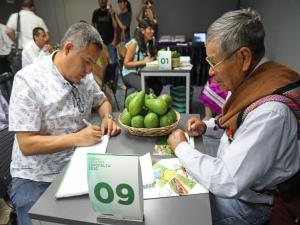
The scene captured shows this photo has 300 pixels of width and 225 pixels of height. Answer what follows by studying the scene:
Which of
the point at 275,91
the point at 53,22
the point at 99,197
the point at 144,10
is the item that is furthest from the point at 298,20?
the point at 53,22

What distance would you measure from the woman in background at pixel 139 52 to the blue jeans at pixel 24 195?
2.26 metres

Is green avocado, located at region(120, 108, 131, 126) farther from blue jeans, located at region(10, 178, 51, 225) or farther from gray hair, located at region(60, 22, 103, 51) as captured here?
blue jeans, located at region(10, 178, 51, 225)

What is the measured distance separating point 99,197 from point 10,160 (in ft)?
2.75

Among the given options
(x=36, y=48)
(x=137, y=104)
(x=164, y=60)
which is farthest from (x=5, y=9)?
(x=137, y=104)

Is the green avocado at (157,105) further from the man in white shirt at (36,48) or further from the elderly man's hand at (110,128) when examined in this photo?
the man in white shirt at (36,48)

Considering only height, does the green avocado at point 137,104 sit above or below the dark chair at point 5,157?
above

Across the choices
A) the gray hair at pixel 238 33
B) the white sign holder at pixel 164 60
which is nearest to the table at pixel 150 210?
the gray hair at pixel 238 33

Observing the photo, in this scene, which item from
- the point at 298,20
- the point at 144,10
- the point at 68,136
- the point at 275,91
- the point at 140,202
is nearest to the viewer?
the point at 140,202

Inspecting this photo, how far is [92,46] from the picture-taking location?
1.25 m

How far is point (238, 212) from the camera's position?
1049 mm

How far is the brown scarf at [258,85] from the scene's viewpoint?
89 centimetres

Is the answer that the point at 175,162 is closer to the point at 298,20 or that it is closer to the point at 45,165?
the point at 45,165

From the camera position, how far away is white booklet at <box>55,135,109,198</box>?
88 centimetres

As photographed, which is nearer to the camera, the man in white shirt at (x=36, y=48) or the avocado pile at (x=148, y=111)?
the avocado pile at (x=148, y=111)
